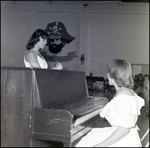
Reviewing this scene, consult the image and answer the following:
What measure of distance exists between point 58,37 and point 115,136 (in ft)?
31.1

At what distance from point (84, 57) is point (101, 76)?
1016mm

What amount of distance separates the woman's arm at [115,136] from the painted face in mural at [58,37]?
943 centimetres

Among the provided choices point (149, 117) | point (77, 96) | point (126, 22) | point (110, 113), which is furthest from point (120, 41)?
point (110, 113)

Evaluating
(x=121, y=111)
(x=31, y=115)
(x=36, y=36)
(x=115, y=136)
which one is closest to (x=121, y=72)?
(x=121, y=111)

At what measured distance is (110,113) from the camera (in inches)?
82.4

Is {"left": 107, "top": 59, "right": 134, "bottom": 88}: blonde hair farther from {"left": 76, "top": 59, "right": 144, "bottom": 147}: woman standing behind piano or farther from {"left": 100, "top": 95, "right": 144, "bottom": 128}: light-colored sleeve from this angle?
{"left": 100, "top": 95, "right": 144, "bottom": 128}: light-colored sleeve

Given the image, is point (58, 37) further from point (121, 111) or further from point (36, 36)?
point (121, 111)

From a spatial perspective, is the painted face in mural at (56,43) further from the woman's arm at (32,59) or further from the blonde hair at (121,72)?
the blonde hair at (121,72)

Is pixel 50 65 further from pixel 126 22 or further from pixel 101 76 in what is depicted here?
pixel 126 22

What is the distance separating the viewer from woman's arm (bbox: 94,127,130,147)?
1979 millimetres

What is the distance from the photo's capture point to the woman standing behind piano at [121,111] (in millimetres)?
2021

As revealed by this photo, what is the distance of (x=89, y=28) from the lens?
11.2 m

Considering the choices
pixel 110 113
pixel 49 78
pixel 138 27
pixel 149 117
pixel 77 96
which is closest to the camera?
pixel 110 113

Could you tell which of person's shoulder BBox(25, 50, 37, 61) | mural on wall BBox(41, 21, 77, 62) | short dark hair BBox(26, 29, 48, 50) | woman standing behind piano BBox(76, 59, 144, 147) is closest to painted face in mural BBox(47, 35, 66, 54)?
mural on wall BBox(41, 21, 77, 62)
